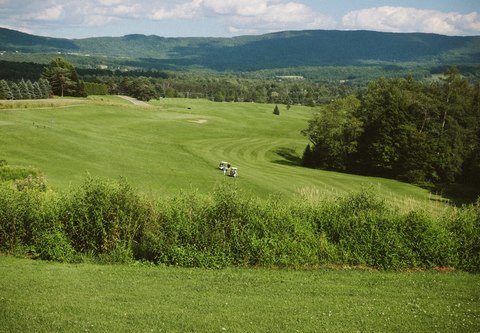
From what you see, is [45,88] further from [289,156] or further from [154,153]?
[289,156]

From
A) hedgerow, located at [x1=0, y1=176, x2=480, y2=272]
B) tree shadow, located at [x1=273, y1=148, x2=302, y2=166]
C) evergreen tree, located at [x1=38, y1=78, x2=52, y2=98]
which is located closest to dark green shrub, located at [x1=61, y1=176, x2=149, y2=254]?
hedgerow, located at [x1=0, y1=176, x2=480, y2=272]

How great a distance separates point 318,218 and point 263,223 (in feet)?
9.38

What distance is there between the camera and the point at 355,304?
14898mm

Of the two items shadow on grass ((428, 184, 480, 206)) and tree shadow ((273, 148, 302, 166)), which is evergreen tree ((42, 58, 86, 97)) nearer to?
tree shadow ((273, 148, 302, 166))

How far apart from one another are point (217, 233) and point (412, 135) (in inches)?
1988

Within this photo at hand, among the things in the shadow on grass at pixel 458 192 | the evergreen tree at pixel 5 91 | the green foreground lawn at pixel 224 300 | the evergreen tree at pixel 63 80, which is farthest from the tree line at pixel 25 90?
the green foreground lawn at pixel 224 300

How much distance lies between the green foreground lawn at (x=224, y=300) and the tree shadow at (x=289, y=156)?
194ft

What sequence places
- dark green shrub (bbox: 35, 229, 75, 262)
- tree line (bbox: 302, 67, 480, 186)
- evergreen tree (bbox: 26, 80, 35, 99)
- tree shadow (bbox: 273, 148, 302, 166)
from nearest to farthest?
A: 1. dark green shrub (bbox: 35, 229, 75, 262)
2. tree line (bbox: 302, 67, 480, 186)
3. tree shadow (bbox: 273, 148, 302, 166)
4. evergreen tree (bbox: 26, 80, 35, 99)

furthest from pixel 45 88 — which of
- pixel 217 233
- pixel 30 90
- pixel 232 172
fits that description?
pixel 217 233

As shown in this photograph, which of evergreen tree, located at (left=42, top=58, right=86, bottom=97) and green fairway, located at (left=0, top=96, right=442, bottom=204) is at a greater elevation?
evergreen tree, located at (left=42, top=58, right=86, bottom=97)

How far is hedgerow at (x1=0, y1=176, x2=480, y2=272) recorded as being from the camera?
19.9 meters

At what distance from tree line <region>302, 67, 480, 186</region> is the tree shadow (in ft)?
14.0

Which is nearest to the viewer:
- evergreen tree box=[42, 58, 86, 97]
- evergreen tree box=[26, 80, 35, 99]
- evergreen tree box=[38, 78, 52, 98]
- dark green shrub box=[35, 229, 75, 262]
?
dark green shrub box=[35, 229, 75, 262]

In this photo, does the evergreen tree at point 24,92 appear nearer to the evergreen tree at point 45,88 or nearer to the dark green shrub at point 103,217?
the evergreen tree at point 45,88
